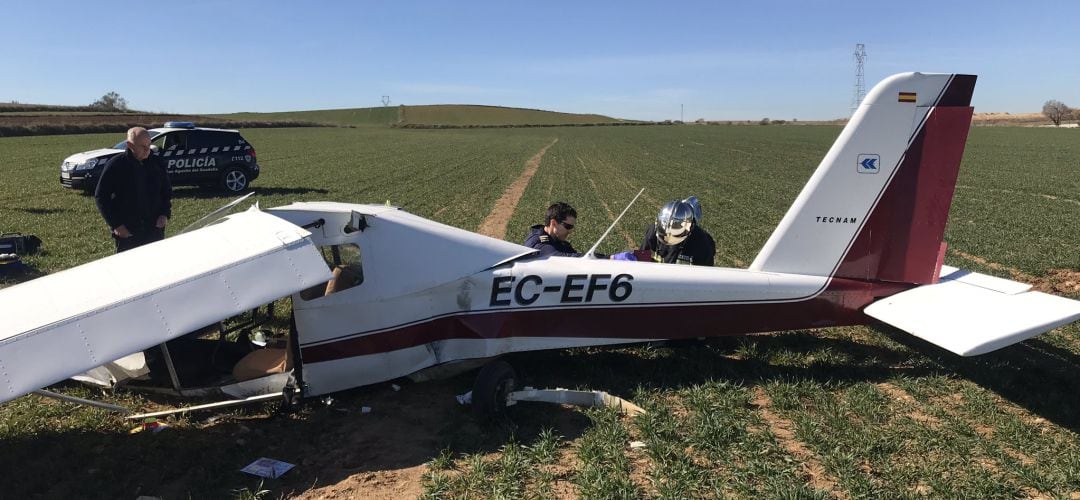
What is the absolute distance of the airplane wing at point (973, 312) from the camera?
445cm

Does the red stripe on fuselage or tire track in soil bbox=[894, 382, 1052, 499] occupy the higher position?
the red stripe on fuselage

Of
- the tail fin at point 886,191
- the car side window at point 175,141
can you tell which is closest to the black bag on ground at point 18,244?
the car side window at point 175,141

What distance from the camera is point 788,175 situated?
101 feet

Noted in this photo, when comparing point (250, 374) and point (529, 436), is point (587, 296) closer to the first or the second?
point (529, 436)

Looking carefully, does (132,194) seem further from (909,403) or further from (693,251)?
(909,403)

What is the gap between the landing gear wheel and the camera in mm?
4887

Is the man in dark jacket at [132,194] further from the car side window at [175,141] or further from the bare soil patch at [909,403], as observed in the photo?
the car side window at [175,141]

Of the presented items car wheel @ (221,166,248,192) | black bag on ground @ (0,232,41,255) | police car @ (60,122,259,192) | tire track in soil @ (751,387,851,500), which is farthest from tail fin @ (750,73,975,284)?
car wheel @ (221,166,248,192)

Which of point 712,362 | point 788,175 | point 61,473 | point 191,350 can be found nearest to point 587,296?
point 712,362

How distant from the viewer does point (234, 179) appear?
21.0 meters

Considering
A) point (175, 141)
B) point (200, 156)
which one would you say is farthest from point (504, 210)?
point (175, 141)

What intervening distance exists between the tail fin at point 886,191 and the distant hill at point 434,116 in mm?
120667

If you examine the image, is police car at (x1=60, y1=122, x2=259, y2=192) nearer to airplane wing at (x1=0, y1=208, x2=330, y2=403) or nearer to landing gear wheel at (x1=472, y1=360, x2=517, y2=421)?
airplane wing at (x1=0, y1=208, x2=330, y2=403)

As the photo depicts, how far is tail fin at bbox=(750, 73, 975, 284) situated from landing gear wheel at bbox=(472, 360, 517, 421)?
265cm
